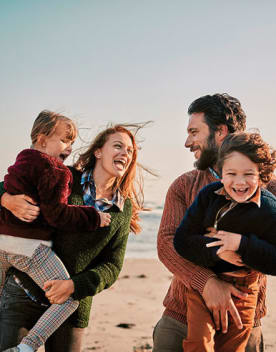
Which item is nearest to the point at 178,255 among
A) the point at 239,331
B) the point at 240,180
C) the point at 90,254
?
the point at 239,331

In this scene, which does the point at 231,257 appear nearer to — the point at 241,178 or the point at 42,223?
the point at 241,178

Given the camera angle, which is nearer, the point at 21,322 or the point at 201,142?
the point at 21,322

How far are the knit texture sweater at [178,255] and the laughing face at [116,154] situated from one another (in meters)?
0.57

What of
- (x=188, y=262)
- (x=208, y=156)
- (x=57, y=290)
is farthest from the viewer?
(x=208, y=156)

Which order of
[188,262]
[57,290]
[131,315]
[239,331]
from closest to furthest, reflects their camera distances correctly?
[239,331]
[188,262]
[57,290]
[131,315]

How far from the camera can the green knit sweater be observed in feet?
10.9

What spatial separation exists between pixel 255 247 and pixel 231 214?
27 centimetres

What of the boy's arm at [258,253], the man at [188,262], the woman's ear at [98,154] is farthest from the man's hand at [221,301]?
Result: the woman's ear at [98,154]

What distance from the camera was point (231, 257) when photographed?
2650 mm

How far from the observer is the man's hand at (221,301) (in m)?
2.69

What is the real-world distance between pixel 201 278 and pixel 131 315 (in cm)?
523

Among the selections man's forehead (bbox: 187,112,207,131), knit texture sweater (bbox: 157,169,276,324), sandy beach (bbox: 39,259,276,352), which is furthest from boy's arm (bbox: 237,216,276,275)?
sandy beach (bbox: 39,259,276,352)

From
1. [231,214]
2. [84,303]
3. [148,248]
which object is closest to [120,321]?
[84,303]

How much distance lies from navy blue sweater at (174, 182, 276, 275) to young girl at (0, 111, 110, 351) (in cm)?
81
